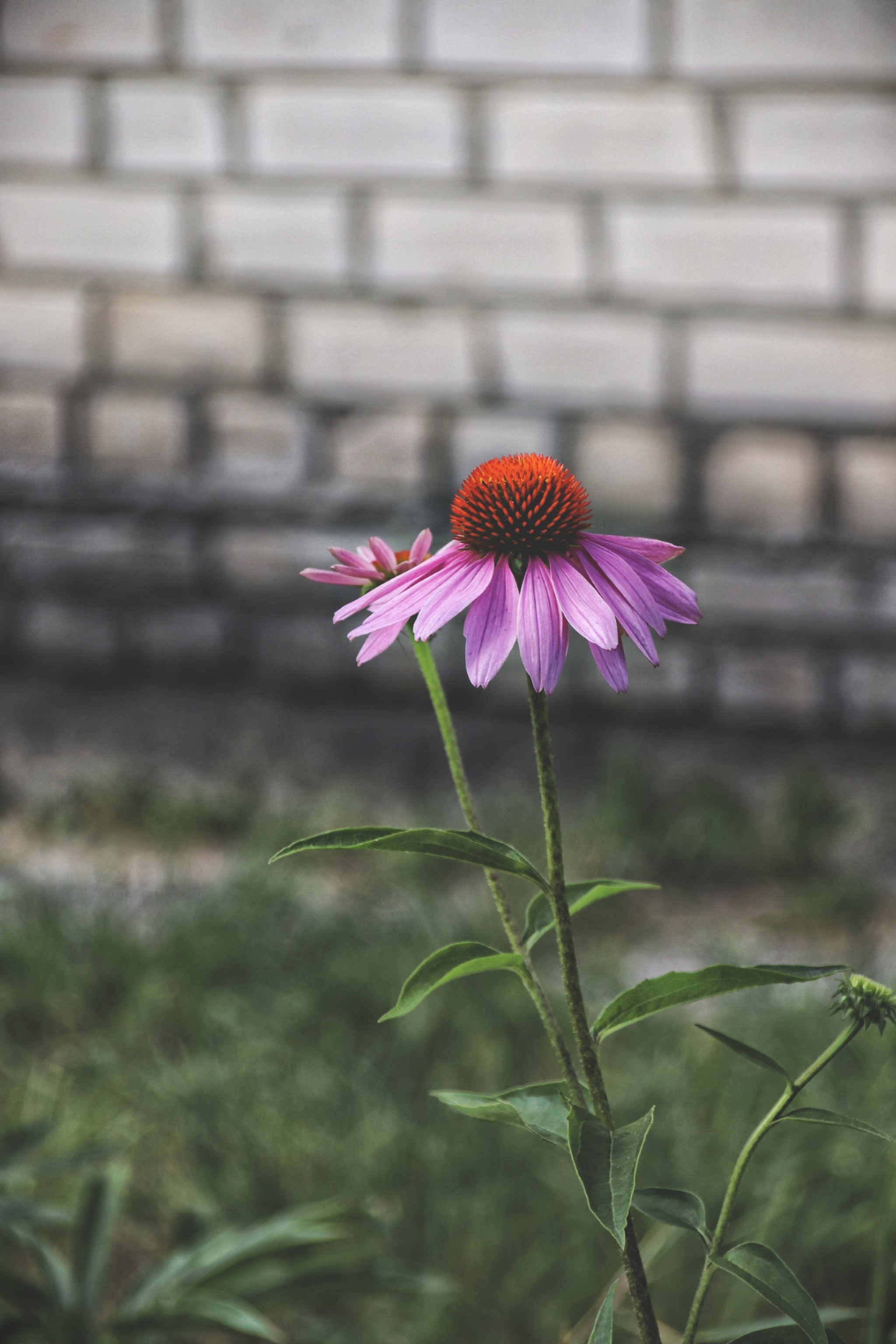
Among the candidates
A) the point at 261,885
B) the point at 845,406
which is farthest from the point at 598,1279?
the point at 845,406

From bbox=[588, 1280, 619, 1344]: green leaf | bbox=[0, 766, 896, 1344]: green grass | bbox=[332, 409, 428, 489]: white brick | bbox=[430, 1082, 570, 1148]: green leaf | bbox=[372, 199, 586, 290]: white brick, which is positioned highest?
bbox=[372, 199, 586, 290]: white brick

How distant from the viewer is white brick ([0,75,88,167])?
2.23 meters

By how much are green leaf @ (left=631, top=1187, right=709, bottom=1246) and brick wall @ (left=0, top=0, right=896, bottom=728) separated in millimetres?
1671

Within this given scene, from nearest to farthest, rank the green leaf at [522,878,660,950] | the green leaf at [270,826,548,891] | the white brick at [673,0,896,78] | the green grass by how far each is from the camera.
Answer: the green leaf at [270,826,548,891]
the green leaf at [522,878,660,950]
the green grass
the white brick at [673,0,896,78]

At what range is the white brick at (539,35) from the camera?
2.05 meters

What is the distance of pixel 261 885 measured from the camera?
1702 mm

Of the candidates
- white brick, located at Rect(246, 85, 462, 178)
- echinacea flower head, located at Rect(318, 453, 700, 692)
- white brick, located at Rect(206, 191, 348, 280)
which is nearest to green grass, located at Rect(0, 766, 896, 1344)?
echinacea flower head, located at Rect(318, 453, 700, 692)

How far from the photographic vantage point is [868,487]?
83.6 inches

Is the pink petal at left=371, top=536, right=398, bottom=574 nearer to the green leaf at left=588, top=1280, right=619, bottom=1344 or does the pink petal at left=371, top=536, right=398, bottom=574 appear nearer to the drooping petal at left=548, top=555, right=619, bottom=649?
the drooping petal at left=548, top=555, right=619, bottom=649

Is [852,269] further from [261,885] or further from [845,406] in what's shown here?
[261,885]

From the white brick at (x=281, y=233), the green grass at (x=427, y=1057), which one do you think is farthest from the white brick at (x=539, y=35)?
the green grass at (x=427, y=1057)

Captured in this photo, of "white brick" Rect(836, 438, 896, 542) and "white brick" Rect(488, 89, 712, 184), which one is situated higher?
"white brick" Rect(488, 89, 712, 184)

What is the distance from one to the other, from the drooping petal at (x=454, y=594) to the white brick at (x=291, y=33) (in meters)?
1.92

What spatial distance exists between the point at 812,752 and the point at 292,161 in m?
1.40
